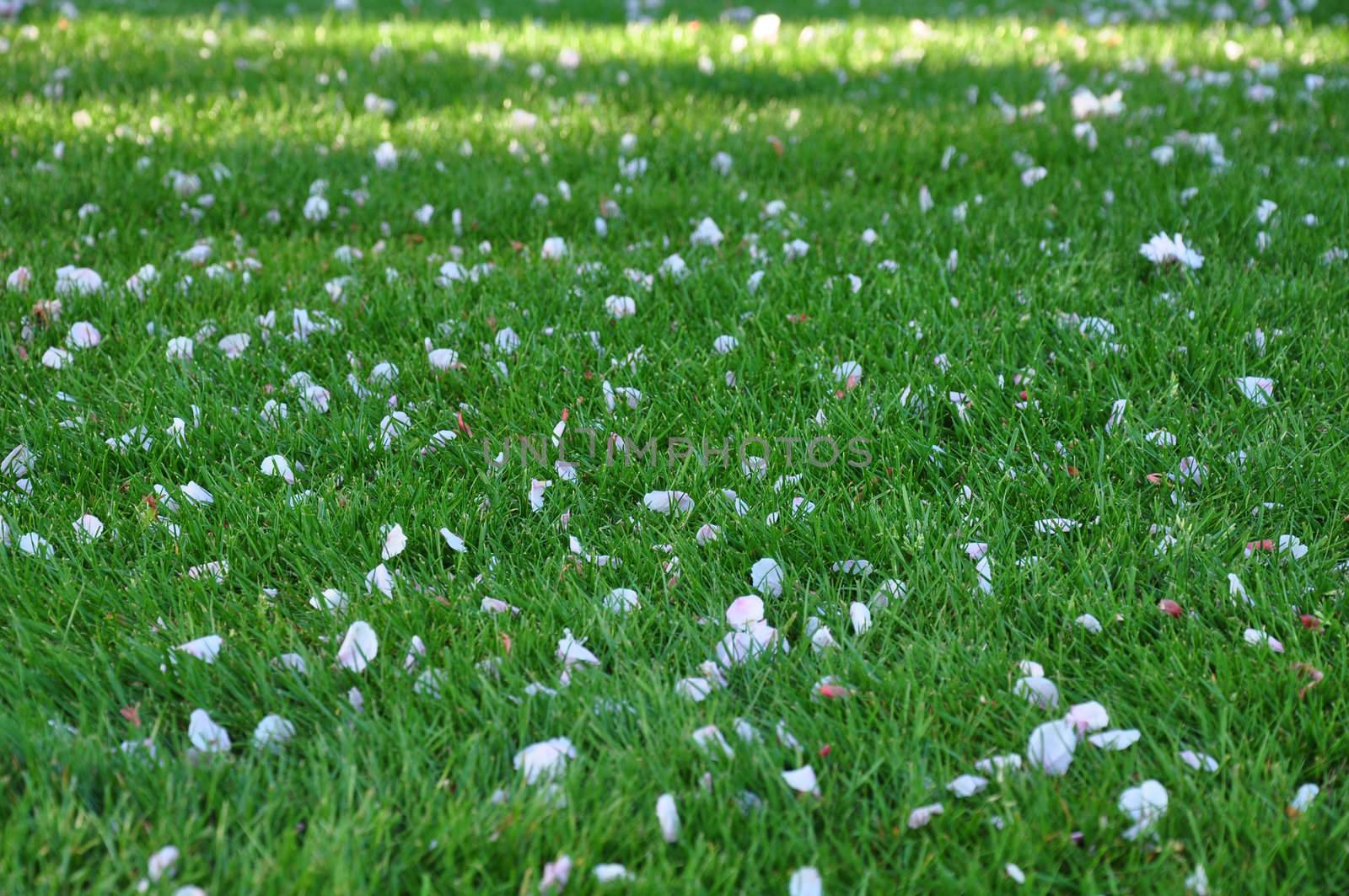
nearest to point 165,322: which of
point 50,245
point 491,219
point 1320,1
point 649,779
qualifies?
point 50,245

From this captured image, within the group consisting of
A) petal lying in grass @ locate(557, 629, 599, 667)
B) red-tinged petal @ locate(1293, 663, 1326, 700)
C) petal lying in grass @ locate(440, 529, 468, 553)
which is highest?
petal lying in grass @ locate(440, 529, 468, 553)

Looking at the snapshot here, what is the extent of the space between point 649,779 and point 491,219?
262 cm

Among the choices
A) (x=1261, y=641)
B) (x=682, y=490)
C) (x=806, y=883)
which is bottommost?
(x=806, y=883)

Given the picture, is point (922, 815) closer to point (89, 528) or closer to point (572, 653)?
point (572, 653)

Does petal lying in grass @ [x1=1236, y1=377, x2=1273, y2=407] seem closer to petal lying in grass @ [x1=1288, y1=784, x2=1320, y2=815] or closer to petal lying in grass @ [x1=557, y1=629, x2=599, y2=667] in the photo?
petal lying in grass @ [x1=1288, y1=784, x2=1320, y2=815]

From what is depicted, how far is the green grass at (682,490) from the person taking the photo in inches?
66.6

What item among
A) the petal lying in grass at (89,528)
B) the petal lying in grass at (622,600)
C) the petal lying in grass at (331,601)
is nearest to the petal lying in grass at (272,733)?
the petal lying in grass at (331,601)

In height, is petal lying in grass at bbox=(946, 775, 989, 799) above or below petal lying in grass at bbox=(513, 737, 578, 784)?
below

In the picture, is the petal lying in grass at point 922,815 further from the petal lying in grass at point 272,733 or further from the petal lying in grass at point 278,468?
the petal lying in grass at point 278,468

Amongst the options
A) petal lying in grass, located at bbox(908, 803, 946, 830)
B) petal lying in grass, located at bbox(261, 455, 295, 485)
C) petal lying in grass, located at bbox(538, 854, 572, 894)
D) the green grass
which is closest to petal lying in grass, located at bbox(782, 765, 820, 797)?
the green grass

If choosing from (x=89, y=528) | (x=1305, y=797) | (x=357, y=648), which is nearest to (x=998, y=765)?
(x=1305, y=797)

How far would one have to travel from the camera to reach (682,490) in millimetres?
2496

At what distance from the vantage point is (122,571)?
7.24ft

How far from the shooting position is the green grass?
1.69m
